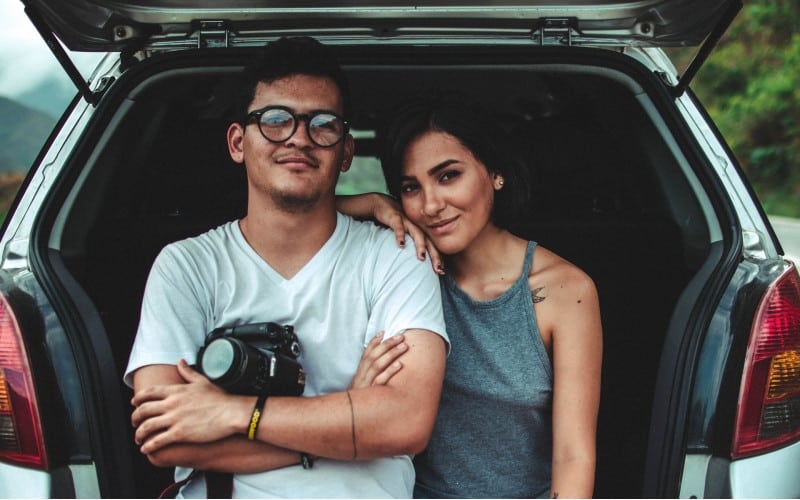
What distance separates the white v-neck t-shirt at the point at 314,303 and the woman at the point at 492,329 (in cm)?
14

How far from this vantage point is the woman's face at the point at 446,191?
6.58ft

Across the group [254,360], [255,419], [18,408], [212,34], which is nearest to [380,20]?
[212,34]

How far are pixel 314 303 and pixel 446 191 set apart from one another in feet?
1.45

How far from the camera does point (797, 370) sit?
1688 mm

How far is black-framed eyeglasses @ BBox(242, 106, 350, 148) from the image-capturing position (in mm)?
1923

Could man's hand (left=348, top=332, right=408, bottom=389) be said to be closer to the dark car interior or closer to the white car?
the white car

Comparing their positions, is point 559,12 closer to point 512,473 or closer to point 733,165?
point 733,165

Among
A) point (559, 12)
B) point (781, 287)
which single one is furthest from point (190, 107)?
point (781, 287)

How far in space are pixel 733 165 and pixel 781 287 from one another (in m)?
0.46

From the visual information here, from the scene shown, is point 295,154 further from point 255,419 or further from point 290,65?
point 255,419

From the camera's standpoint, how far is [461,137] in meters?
2.05

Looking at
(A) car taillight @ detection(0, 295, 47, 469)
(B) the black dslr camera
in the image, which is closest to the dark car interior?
(A) car taillight @ detection(0, 295, 47, 469)

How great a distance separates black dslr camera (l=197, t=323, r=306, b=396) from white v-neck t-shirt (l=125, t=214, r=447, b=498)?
11 centimetres

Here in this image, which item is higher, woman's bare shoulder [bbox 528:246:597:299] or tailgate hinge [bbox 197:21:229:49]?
tailgate hinge [bbox 197:21:229:49]
